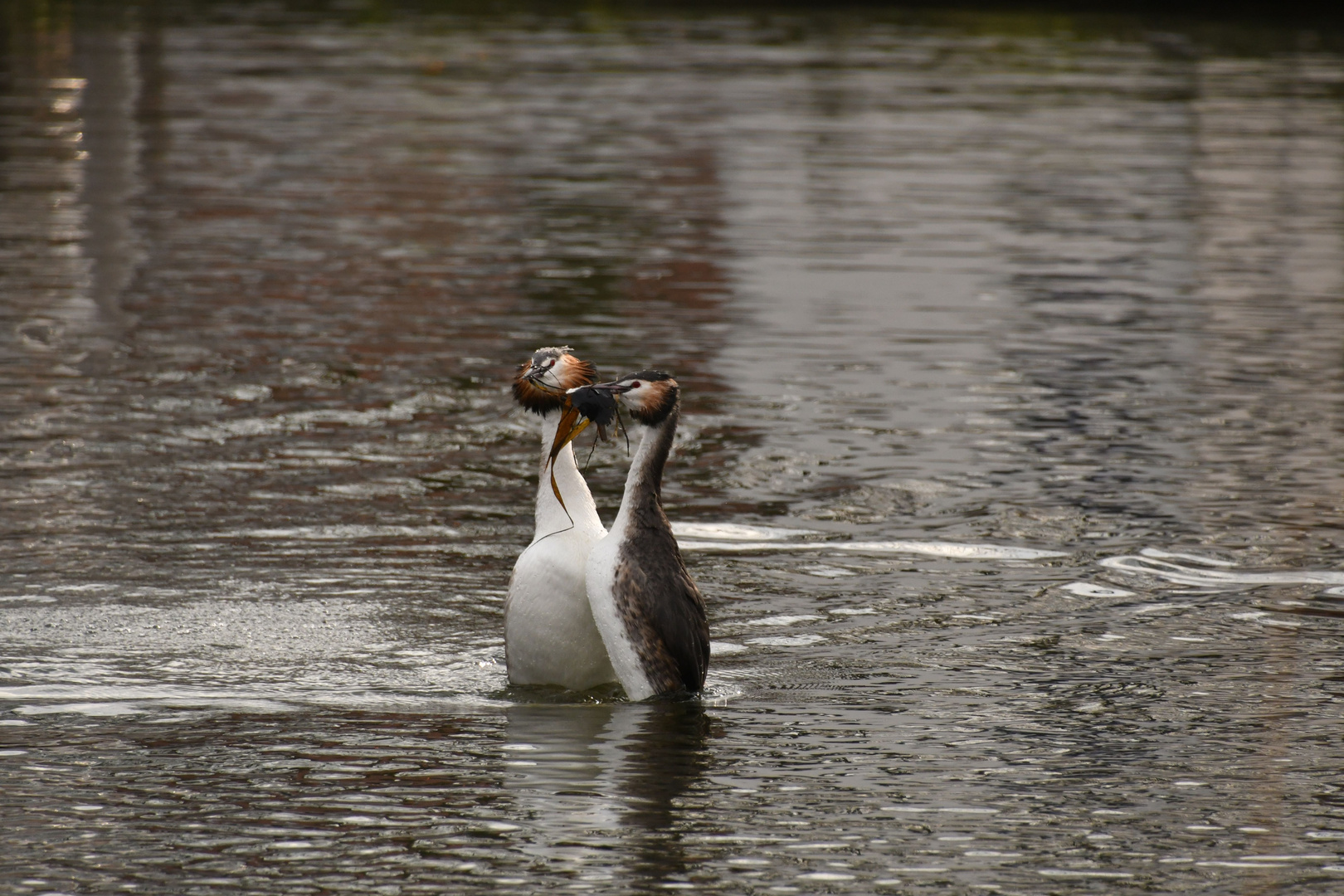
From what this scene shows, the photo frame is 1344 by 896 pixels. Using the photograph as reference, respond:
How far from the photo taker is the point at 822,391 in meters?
14.3

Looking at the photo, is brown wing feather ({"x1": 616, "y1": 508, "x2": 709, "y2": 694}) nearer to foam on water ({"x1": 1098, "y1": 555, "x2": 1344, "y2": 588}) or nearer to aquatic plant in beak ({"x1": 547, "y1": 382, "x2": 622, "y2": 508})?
aquatic plant in beak ({"x1": 547, "y1": 382, "x2": 622, "y2": 508})

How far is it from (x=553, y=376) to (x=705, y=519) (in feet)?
9.33

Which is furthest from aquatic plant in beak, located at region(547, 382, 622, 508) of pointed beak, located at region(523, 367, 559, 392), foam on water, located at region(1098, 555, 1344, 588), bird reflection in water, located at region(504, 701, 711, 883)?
foam on water, located at region(1098, 555, 1344, 588)

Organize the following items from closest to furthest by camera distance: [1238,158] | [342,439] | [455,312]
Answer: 1. [342,439]
2. [455,312]
3. [1238,158]

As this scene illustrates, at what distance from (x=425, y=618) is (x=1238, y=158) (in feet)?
70.9

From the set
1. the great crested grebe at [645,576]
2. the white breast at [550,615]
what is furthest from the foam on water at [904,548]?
the great crested grebe at [645,576]

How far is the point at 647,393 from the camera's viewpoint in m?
8.08

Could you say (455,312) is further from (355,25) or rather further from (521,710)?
(355,25)

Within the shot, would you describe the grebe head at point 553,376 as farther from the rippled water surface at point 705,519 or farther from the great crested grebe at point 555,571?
the rippled water surface at point 705,519

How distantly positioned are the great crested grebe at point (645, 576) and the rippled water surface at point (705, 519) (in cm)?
19

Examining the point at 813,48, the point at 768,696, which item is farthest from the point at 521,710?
the point at 813,48

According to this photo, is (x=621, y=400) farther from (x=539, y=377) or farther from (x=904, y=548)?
(x=904, y=548)

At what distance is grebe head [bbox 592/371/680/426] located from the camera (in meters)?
8.07

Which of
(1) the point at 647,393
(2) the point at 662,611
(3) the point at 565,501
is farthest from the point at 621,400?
(2) the point at 662,611
